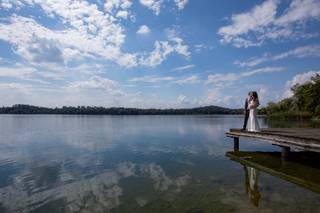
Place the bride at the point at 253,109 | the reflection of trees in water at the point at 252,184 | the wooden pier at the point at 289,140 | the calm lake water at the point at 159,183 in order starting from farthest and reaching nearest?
the bride at the point at 253,109, the wooden pier at the point at 289,140, the reflection of trees in water at the point at 252,184, the calm lake water at the point at 159,183

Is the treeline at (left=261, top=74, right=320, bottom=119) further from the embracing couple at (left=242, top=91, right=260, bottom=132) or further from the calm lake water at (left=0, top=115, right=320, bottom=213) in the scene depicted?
the calm lake water at (left=0, top=115, right=320, bottom=213)

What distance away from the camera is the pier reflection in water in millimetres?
10531

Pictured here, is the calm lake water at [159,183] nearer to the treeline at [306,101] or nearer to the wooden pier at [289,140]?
the wooden pier at [289,140]

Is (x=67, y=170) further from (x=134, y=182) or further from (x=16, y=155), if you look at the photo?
(x=16, y=155)

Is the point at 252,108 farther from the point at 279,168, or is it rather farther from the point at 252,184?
the point at 252,184

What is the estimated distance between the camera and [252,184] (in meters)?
11.0

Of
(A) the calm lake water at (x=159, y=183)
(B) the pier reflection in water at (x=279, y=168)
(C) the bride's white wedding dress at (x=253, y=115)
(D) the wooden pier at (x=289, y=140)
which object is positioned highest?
(C) the bride's white wedding dress at (x=253, y=115)

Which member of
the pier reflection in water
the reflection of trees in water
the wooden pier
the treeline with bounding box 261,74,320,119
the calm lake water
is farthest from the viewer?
the treeline with bounding box 261,74,320,119

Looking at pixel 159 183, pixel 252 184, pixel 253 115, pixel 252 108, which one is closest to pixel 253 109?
pixel 252 108

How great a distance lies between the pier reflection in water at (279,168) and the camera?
10531 mm

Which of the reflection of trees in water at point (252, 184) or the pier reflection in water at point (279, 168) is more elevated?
the pier reflection in water at point (279, 168)

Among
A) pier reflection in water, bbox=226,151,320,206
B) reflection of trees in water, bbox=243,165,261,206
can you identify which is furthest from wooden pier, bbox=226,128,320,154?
reflection of trees in water, bbox=243,165,261,206

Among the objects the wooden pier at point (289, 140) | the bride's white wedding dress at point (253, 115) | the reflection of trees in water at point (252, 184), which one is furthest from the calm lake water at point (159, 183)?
the bride's white wedding dress at point (253, 115)

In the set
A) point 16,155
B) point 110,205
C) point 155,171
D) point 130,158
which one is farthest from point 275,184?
point 16,155
